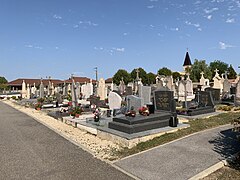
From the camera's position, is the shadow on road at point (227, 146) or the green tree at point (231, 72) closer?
the shadow on road at point (227, 146)

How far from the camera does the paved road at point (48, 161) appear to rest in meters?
4.95

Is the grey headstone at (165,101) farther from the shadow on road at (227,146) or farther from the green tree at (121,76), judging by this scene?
the green tree at (121,76)

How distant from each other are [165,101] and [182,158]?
16.1 ft

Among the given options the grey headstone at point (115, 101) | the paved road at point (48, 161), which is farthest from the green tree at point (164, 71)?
the paved road at point (48, 161)

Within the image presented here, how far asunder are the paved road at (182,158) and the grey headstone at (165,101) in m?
2.66

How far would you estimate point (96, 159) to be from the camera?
6012mm

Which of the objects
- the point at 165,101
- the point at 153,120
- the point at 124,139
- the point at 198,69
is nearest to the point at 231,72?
the point at 198,69

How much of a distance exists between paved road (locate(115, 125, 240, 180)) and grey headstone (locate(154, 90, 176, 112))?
2.66 m

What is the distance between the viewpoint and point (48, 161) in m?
5.90

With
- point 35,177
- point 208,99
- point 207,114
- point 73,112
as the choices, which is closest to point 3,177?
point 35,177

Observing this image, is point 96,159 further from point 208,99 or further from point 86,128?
point 208,99

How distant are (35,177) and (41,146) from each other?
8.90 feet

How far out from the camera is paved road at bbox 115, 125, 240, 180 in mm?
4844

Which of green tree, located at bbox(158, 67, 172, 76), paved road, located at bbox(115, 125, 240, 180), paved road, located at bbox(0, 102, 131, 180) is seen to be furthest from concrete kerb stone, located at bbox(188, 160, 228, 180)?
green tree, located at bbox(158, 67, 172, 76)
